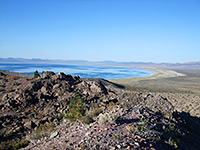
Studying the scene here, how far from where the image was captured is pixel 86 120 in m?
9.61

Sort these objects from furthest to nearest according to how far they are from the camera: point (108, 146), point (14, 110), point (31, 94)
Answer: point (31, 94) → point (14, 110) → point (108, 146)

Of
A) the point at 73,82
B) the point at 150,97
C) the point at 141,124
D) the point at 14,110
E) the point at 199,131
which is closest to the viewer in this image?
the point at 141,124

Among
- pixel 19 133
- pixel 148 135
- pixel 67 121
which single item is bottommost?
pixel 19 133

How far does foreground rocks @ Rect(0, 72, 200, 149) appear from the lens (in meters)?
7.15

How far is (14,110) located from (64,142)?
831 cm

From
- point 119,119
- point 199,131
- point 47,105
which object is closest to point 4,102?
point 47,105

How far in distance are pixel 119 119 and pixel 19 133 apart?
23.4 ft

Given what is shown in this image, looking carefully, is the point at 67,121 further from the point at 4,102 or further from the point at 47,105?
the point at 4,102

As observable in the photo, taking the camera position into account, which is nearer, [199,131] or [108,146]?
[108,146]

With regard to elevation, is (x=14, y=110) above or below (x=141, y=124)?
below

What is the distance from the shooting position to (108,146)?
621 centimetres

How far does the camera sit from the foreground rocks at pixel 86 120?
7.15 metres

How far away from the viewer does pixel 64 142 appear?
289 inches

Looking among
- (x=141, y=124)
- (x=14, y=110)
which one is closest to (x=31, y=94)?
(x=14, y=110)
